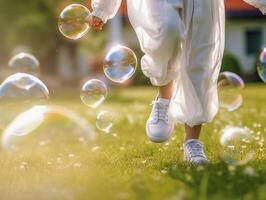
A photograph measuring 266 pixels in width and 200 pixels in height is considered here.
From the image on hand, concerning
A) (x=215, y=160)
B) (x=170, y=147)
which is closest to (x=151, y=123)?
(x=215, y=160)


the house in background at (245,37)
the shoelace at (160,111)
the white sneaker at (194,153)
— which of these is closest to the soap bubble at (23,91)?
the shoelace at (160,111)

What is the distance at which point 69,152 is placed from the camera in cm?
597

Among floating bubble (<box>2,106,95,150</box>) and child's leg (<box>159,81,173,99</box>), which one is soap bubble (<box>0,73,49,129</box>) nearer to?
floating bubble (<box>2,106,95,150</box>)

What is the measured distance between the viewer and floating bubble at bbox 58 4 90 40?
5.70m

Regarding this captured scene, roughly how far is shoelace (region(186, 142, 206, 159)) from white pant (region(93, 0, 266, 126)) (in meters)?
0.16

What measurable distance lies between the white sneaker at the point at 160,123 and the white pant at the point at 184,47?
0.19 feet

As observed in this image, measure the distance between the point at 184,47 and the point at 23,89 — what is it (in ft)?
4.85

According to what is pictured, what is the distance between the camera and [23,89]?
5.73 m

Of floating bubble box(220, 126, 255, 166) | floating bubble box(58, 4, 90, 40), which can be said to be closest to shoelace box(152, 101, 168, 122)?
floating bubble box(220, 126, 255, 166)

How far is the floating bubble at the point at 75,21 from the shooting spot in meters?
5.70

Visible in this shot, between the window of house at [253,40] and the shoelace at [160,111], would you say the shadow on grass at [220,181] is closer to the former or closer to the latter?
the shoelace at [160,111]

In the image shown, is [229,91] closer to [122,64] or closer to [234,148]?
[122,64]

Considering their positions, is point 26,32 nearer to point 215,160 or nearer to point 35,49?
point 35,49

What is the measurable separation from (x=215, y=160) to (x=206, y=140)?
1.37 metres
